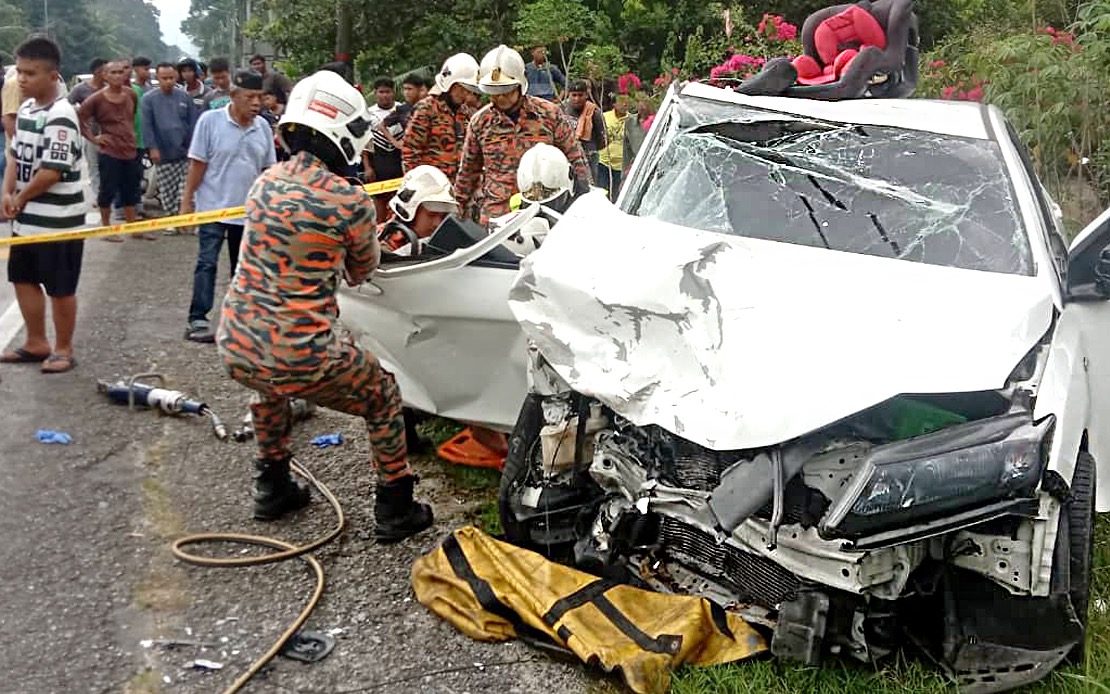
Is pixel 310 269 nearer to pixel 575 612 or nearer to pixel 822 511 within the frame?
pixel 575 612

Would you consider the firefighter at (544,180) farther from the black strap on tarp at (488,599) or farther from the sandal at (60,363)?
the sandal at (60,363)

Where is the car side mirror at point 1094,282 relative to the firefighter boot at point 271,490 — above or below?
above

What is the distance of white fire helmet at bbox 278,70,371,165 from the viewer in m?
4.27

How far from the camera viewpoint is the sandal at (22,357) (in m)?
6.77

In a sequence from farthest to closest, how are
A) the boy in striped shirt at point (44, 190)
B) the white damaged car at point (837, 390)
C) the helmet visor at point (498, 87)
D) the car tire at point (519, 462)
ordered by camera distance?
the helmet visor at point (498, 87) → the boy in striped shirt at point (44, 190) → the car tire at point (519, 462) → the white damaged car at point (837, 390)

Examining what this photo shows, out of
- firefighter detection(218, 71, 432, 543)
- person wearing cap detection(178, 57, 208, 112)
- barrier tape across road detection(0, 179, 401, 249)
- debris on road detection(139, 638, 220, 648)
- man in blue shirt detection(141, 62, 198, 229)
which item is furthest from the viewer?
person wearing cap detection(178, 57, 208, 112)

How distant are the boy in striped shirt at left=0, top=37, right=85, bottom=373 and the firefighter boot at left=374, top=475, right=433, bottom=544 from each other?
314cm

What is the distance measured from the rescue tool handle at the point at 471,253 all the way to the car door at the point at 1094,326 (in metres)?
2.20

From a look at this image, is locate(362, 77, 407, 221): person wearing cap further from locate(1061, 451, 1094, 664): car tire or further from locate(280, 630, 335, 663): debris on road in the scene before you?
locate(1061, 451, 1094, 664): car tire

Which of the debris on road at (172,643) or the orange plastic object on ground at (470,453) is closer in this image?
the debris on road at (172,643)

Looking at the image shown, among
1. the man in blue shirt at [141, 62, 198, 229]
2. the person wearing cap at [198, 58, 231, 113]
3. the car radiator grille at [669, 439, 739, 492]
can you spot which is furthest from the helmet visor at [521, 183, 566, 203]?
the person wearing cap at [198, 58, 231, 113]

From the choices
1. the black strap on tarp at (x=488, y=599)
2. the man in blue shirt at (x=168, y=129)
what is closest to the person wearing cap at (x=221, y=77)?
the man in blue shirt at (x=168, y=129)

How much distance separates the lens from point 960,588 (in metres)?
3.35

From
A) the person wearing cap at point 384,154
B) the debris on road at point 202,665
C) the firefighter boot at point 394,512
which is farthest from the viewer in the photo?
the person wearing cap at point 384,154
